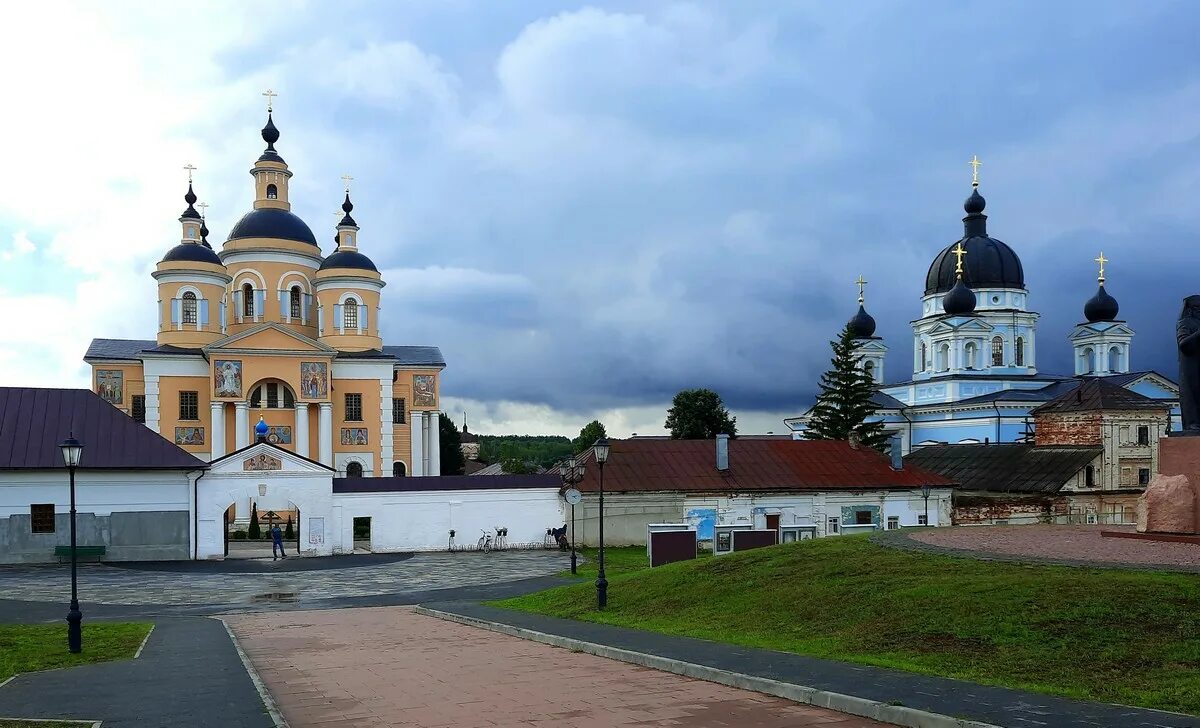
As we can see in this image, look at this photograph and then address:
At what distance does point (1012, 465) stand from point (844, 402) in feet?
49.0

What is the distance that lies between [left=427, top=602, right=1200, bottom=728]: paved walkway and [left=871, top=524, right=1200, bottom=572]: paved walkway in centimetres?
→ 505

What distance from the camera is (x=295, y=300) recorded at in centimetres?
5406

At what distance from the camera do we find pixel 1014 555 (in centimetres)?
1495

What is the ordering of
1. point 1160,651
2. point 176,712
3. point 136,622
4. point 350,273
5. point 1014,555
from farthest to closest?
point 350,273, point 136,622, point 1014,555, point 1160,651, point 176,712

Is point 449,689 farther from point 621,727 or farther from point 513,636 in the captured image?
point 513,636

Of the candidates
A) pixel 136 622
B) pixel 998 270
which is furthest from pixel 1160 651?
pixel 998 270

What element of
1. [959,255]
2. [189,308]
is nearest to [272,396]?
[189,308]

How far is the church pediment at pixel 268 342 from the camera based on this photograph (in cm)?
4688

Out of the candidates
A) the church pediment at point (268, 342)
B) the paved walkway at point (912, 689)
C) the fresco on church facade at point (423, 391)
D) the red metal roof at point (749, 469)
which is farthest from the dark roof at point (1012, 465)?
the paved walkway at point (912, 689)

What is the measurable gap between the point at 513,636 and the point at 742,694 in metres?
6.47

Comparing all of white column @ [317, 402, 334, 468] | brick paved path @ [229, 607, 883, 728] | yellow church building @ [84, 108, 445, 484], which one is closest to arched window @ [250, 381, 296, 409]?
yellow church building @ [84, 108, 445, 484]

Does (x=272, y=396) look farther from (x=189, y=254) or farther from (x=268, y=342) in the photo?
(x=189, y=254)

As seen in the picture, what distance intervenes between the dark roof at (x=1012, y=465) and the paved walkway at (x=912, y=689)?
35425 mm

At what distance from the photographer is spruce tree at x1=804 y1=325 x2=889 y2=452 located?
6034cm
